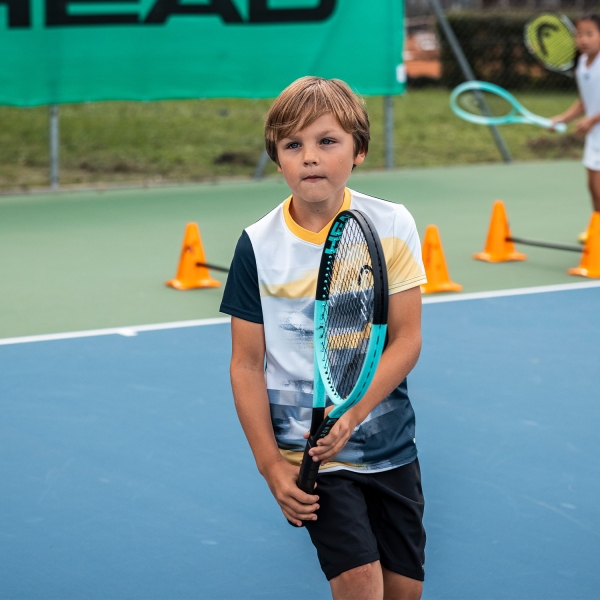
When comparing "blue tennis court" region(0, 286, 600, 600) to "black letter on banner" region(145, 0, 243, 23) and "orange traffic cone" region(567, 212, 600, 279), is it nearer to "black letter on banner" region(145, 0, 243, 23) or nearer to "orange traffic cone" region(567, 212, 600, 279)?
"orange traffic cone" region(567, 212, 600, 279)

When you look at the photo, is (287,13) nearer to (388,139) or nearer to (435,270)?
(388,139)

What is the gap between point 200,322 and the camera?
615 centimetres

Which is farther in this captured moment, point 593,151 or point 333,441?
point 593,151

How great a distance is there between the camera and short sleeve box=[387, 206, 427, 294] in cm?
245

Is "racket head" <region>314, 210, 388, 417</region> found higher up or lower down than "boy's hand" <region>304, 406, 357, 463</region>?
higher up

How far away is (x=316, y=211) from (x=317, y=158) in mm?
155

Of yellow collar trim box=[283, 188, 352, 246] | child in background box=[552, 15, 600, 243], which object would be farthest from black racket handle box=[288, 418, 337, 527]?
child in background box=[552, 15, 600, 243]

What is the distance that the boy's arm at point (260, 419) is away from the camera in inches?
92.4

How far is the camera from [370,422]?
98.3 inches

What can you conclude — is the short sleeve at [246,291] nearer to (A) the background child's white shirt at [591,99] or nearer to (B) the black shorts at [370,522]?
(B) the black shorts at [370,522]

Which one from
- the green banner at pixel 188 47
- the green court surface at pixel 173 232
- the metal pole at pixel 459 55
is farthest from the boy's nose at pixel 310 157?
the green banner at pixel 188 47

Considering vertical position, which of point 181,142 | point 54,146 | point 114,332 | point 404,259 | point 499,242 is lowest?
point 181,142

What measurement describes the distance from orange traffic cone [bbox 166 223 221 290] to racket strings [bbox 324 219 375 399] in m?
4.58

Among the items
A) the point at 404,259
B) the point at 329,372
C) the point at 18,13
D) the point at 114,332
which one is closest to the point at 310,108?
→ the point at 404,259
